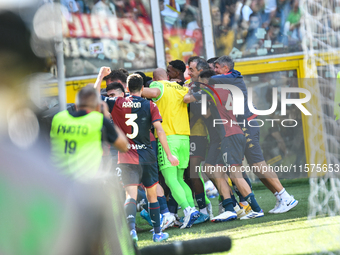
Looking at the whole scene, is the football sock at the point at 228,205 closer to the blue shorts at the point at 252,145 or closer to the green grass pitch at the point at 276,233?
the green grass pitch at the point at 276,233

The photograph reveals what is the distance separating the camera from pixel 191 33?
8883mm

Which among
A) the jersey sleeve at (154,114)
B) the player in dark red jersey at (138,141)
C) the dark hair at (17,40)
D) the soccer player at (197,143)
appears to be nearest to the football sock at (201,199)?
the soccer player at (197,143)

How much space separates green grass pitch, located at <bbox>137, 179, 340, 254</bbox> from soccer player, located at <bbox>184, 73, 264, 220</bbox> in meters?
0.23

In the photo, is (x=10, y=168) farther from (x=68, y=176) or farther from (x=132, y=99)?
(x=132, y=99)

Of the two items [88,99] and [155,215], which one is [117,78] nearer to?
[155,215]

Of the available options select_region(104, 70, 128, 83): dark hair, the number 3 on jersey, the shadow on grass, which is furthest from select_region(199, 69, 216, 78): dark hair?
the shadow on grass

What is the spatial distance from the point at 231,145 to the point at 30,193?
189 inches

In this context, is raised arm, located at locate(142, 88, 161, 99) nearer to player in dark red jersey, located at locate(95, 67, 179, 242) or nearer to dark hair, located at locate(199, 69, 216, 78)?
player in dark red jersey, located at locate(95, 67, 179, 242)

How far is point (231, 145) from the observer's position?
5.09 m

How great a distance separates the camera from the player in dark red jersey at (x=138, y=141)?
431 cm

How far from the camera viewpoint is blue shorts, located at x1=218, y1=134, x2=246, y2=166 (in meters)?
5.06

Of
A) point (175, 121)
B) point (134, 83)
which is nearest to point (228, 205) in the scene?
point (175, 121)

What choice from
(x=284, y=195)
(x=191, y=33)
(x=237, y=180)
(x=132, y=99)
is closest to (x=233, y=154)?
(x=237, y=180)

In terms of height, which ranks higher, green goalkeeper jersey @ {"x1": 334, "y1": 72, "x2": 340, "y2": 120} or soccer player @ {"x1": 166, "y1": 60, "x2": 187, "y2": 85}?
soccer player @ {"x1": 166, "y1": 60, "x2": 187, "y2": 85}
